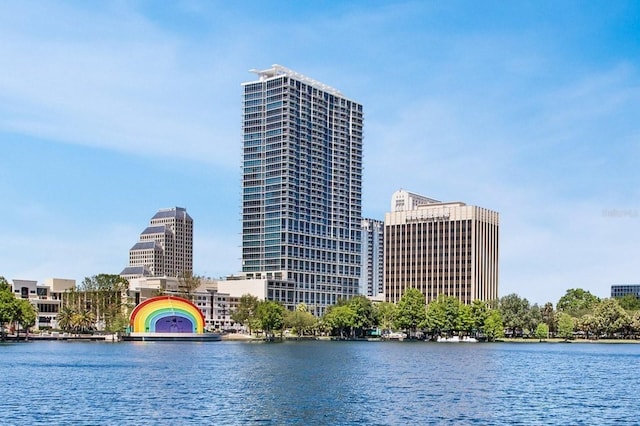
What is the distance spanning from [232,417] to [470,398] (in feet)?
92.3

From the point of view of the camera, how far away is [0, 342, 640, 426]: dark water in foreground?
74250 mm

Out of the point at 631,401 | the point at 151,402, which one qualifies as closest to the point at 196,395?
the point at 151,402

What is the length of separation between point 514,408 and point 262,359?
3075 inches

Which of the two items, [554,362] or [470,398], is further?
[554,362]

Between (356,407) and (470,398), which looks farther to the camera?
(470,398)

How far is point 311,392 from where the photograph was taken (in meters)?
93.2

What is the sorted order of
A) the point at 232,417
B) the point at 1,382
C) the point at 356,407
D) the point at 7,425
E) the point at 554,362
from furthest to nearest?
1. the point at 554,362
2. the point at 1,382
3. the point at 356,407
4. the point at 232,417
5. the point at 7,425

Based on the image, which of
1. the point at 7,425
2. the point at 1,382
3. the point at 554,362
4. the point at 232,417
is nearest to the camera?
the point at 7,425

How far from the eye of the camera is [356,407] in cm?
8044

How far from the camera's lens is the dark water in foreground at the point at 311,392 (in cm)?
7425

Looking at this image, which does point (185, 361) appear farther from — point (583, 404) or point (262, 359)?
point (583, 404)

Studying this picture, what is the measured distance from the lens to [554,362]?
6309 inches

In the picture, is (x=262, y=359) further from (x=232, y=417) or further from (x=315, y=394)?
(x=232, y=417)

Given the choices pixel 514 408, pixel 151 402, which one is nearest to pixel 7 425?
pixel 151 402
